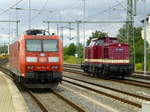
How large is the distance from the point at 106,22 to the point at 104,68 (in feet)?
75.8

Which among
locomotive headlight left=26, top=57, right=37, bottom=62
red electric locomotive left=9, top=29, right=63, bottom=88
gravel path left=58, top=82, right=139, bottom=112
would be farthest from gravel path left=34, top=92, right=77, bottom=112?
locomotive headlight left=26, top=57, right=37, bottom=62

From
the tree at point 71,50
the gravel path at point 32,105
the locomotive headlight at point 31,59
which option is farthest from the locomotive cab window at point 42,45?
the tree at point 71,50

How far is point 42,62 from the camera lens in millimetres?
20047

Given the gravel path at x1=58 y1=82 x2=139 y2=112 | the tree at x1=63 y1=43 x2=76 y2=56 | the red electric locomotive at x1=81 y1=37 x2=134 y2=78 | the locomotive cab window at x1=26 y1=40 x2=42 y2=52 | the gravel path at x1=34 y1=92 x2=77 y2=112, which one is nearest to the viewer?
the gravel path at x1=58 y1=82 x2=139 y2=112

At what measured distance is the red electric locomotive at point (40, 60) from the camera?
19844 millimetres

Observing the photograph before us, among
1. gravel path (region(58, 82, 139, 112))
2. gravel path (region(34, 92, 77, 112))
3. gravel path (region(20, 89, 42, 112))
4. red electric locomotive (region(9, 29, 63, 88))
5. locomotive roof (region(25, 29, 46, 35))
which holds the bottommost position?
gravel path (region(20, 89, 42, 112))

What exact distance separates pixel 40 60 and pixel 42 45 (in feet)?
2.84

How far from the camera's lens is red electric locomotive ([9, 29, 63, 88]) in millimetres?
19844

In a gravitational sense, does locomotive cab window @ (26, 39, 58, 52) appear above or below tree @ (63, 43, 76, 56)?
below

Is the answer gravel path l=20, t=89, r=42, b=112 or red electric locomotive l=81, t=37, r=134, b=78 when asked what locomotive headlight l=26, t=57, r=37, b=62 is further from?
red electric locomotive l=81, t=37, r=134, b=78

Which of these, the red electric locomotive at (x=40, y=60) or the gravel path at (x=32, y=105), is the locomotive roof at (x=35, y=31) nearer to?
the red electric locomotive at (x=40, y=60)

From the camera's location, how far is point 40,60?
20.1 meters

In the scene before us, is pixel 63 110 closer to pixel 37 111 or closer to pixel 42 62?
pixel 37 111

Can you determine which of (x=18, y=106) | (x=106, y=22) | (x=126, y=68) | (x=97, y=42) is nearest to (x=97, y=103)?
(x=18, y=106)
